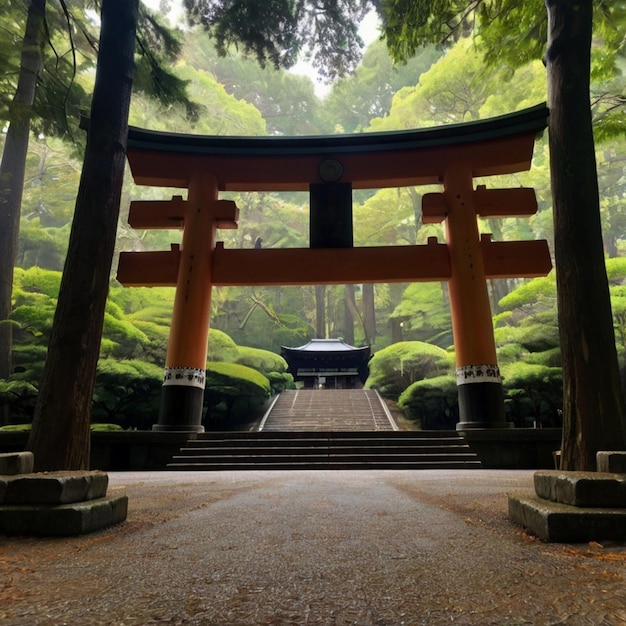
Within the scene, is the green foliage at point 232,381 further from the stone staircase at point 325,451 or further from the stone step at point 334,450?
the stone step at point 334,450

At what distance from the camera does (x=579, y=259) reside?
9.52 feet

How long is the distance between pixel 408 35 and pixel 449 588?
6346 millimetres

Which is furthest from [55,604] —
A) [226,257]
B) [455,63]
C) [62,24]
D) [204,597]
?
[455,63]

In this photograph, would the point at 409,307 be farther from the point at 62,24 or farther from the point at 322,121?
the point at 322,121

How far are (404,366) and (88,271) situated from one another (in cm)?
1090

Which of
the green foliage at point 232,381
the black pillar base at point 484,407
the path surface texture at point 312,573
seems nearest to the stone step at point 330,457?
the black pillar base at point 484,407

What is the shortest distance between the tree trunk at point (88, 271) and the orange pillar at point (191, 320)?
4195mm

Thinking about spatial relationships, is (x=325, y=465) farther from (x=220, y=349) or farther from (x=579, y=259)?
(x=220, y=349)

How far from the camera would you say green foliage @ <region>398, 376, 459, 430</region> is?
1042 cm

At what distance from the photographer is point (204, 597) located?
1189 millimetres

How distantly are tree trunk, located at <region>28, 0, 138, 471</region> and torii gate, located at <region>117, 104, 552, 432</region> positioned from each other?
4.28 m

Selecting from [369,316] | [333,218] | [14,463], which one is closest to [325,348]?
[369,316]

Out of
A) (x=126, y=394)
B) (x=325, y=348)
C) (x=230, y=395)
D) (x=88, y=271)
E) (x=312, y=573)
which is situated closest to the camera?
(x=312, y=573)

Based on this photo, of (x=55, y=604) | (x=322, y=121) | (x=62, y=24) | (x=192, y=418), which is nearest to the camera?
(x=55, y=604)
